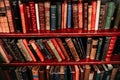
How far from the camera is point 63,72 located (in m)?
1.48

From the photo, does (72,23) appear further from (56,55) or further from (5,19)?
(5,19)

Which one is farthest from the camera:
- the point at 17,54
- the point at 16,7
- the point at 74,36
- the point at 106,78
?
the point at 106,78

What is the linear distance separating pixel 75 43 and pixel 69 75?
301mm

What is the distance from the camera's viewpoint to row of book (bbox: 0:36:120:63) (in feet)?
4.55

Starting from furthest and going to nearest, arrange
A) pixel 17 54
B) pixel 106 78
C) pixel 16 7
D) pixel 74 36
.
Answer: pixel 106 78 < pixel 17 54 < pixel 74 36 < pixel 16 7

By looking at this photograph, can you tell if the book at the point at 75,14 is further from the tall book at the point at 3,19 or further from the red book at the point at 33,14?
the tall book at the point at 3,19

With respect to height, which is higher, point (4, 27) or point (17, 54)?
point (4, 27)

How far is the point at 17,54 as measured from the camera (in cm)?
146

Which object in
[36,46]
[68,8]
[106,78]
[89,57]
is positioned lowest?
[106,78]

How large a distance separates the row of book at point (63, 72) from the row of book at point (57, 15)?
354 mm

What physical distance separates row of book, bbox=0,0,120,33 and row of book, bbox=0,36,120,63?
10cm

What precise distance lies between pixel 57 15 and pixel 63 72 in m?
0.48

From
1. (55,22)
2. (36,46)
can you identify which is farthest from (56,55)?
(55,22)

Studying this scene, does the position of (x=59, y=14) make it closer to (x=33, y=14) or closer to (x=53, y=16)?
(x=53, y=16)
